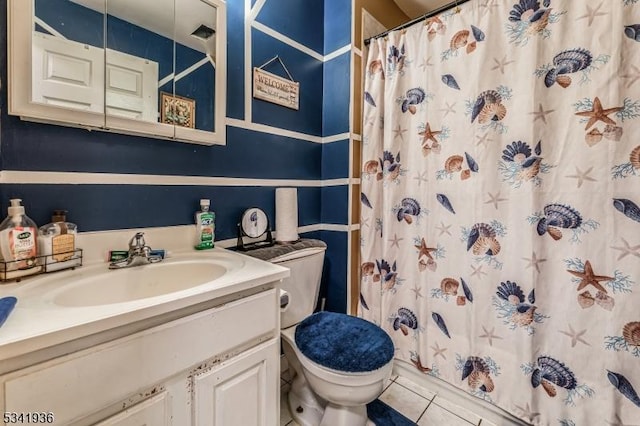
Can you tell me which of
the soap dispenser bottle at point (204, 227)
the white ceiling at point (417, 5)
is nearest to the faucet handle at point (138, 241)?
the soap dispenser bottle at point (204, 227)

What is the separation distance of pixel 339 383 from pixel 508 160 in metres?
1.11

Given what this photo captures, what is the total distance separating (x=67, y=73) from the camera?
849mm

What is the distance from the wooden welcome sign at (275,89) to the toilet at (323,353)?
2.49 feet

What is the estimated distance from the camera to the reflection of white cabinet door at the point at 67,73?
0.80 m

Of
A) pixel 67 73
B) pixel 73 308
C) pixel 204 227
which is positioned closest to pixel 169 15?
pixel 67 73

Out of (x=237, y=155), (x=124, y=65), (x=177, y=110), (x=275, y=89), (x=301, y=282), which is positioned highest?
(x=275, y=89)

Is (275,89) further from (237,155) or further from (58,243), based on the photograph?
(58,243)

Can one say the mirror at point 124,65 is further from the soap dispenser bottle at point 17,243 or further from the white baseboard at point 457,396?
the white baseboard at point 457,396

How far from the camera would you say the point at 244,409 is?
0.80 m

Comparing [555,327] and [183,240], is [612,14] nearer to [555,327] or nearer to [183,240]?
[555,327]

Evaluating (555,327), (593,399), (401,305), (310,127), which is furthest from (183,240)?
(593,399)

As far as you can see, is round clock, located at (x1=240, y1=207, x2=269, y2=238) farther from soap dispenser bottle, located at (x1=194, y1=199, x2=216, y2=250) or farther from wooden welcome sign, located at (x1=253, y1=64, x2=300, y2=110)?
wooden welcome sign, located at (x1=253, y1=64, x2=300, y2=110)

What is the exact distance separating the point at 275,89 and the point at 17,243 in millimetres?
1157

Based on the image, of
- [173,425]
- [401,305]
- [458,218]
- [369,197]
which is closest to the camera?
[173,425]
